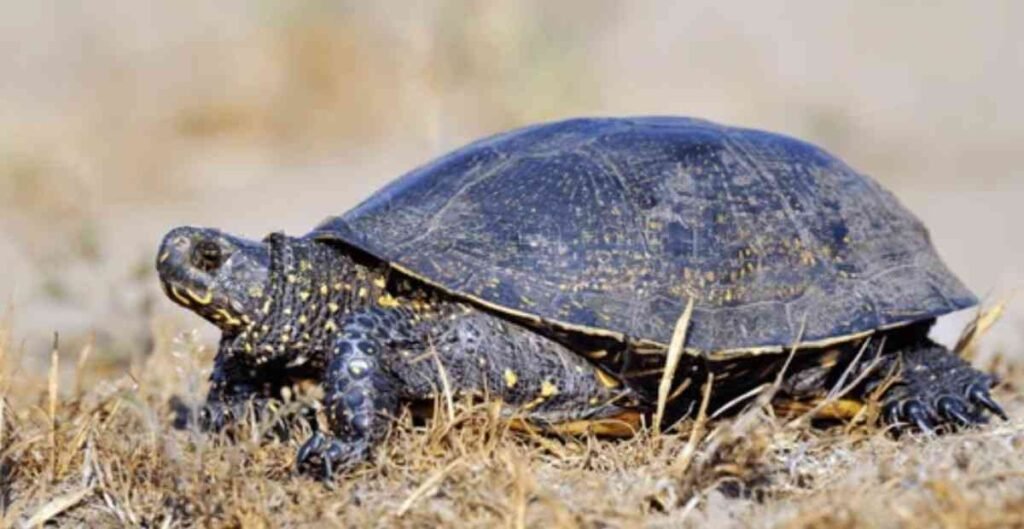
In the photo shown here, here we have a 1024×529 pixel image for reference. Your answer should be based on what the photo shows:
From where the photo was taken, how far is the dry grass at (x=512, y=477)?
11.5 ft

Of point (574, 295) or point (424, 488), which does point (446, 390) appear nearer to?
point (574, 295)

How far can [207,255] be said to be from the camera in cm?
455

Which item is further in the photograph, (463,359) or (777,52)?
(777,52)

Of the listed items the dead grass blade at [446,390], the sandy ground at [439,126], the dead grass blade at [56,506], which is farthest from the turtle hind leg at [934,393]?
the dead grass blade at [56,506]

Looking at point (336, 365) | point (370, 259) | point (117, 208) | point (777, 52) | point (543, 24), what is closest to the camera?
point (336, 365)

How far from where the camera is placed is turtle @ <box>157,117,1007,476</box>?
4477 mm

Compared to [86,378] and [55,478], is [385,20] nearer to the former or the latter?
[86,378]

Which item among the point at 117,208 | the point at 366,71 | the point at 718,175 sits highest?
the point at 718,175

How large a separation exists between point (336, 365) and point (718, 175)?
4.83 feet

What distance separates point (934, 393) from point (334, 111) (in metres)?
10.8

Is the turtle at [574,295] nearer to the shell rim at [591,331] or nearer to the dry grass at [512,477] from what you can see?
the shell rim at [591,331]

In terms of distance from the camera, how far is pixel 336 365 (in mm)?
4273

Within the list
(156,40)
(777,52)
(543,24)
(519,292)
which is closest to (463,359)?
(519,292)

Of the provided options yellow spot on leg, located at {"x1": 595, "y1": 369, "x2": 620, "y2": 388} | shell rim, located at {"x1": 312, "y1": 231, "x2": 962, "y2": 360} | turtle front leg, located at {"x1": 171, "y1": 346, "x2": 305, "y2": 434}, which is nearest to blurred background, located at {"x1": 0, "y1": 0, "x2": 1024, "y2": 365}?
turtle front leg, located at {"x1": 171, "y1": 346, "x2": 305, "y2": 434}
